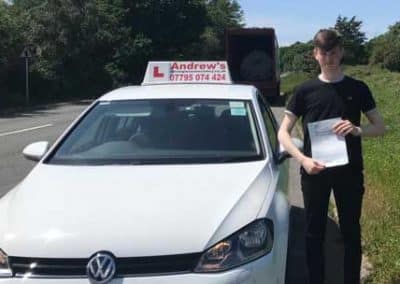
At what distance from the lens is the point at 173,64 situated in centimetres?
771

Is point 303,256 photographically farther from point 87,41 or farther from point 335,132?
point 87,41

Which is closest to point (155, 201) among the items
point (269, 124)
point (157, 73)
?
point (269, 124)

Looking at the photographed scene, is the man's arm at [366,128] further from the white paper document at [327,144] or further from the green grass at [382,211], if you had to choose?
the green grass at [382,211]

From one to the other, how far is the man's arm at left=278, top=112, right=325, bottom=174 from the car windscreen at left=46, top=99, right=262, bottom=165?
25cm

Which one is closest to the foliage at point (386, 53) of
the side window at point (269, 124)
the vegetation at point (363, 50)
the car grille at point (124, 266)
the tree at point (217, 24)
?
the vegetation at point (363, 50)

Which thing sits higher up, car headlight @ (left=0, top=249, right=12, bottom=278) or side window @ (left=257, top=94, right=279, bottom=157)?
side window @ (left=257, top=94, right=279, bottom=157)

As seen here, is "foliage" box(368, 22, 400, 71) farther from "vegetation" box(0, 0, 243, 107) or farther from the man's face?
the man's face

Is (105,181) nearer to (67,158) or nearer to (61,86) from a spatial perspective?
(67,158)

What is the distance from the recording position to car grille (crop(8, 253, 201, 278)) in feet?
11.4

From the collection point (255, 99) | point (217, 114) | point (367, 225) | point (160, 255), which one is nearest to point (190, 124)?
point (217, 114)

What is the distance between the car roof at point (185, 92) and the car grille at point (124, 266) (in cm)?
210

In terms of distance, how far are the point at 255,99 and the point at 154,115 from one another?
2.69 feet

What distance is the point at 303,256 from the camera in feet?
20.1

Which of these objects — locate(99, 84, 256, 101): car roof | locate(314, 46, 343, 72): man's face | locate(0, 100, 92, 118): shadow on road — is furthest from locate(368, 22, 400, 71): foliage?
locate(314, 46, 343, 72): man's face
